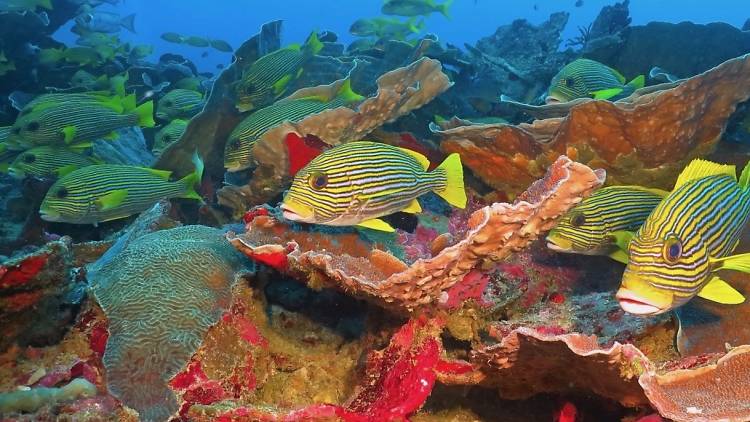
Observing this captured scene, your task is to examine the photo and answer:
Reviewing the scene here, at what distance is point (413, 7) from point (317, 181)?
Answer: 11.2 metres

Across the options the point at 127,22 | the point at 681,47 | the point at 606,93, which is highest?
the point at 127,22

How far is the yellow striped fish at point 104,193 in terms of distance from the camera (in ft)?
14.1

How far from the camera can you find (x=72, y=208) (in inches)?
169

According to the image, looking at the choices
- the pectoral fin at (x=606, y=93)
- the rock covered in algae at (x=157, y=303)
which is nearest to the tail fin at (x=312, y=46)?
the pectoral fin at (x=606, y=93)

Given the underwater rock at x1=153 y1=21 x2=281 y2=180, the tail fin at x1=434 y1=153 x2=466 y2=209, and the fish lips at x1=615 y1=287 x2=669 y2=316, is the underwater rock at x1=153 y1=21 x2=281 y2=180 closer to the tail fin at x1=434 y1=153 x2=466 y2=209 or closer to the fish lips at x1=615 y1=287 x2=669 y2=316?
the tail fin at x1=434 y1=153 x2=466 y2=209

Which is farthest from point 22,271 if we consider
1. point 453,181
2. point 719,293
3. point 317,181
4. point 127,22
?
point 127,22

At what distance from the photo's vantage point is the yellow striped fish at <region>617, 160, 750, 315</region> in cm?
191

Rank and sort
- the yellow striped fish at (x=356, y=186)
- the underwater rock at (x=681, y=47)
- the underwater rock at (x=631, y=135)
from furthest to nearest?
the underwater rock at (x=681, y=47), the underwater rock at (x=631, y=135), the yellow striped fish at (x=356, y=186)

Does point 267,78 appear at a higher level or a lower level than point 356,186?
higher

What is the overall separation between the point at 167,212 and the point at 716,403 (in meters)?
4.15

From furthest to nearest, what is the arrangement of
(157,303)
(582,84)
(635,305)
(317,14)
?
(317,14)
(582,84)
(157,303)
(635,305)

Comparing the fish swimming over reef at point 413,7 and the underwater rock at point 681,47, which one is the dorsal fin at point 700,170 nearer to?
the underwater rock at point 681,47

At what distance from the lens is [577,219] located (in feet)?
9.74

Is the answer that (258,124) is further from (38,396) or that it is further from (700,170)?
(700,170)
